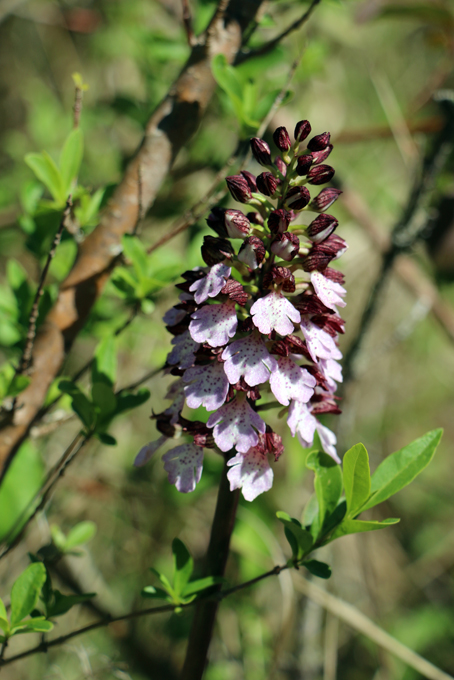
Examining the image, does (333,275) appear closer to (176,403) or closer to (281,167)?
(281,167)

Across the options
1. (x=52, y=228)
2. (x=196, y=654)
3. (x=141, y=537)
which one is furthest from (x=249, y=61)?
(x=141, y=537)

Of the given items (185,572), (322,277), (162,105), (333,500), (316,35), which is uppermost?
(316,35)

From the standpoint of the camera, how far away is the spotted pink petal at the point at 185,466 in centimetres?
78

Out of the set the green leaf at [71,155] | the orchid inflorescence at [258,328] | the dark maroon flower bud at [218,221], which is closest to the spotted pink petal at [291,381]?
the orchid inflorescence at [258,328]

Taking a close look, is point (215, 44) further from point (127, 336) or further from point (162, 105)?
point (127, 336)

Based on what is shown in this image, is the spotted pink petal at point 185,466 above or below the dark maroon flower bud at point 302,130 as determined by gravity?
below

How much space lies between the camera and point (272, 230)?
775mm

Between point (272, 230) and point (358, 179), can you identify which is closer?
point (272, 230)

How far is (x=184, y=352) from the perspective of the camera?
0.80m

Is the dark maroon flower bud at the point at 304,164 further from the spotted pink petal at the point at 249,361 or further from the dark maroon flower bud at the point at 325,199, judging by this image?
the spotted pink petal at the point at 249,361

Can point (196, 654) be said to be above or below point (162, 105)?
below

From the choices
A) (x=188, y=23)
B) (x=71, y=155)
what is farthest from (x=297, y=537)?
(x=188, y=23)

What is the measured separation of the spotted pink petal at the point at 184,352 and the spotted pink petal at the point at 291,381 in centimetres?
13

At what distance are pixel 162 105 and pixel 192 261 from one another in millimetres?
362
